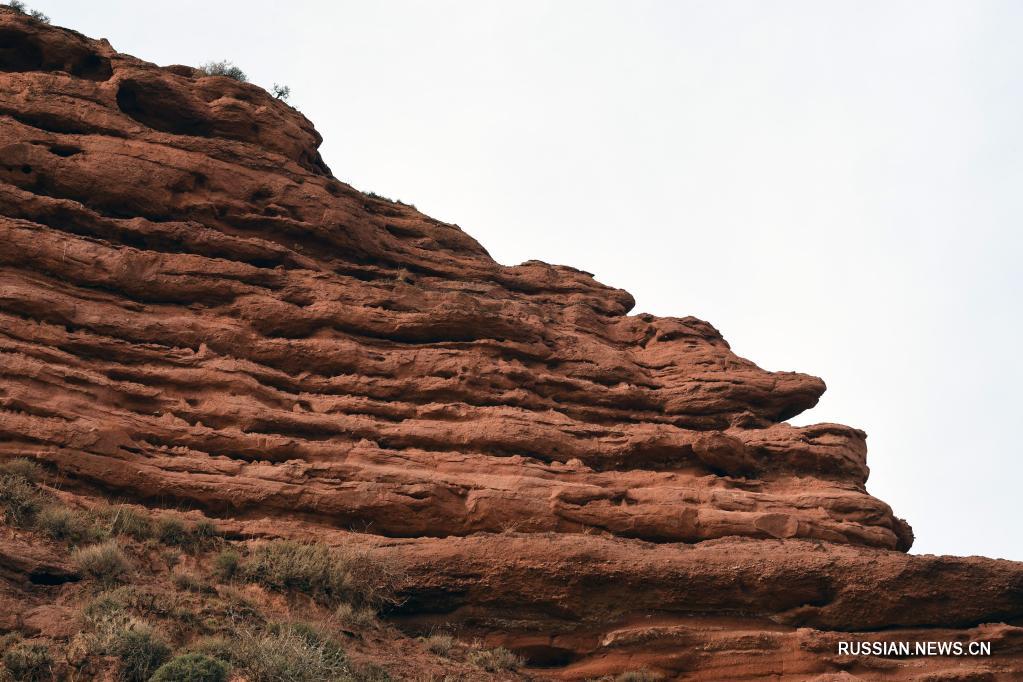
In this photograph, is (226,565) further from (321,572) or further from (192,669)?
(192,669)

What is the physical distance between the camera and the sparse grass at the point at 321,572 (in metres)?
A: 16.0

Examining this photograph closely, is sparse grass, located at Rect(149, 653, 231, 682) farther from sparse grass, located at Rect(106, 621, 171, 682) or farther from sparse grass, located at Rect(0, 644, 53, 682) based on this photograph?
sparse grass, located at Rect(0, 644, 53, 682)

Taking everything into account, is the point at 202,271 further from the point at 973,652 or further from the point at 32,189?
the point at 973,652

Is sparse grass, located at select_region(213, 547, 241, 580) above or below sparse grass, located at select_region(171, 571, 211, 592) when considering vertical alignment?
above

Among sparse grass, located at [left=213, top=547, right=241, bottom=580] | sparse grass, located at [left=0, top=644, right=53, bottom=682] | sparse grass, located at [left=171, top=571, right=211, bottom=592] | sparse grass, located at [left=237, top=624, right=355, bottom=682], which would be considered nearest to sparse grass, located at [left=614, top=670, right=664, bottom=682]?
sparse grass, located at [left=237, top=624, right=355, bottom=682]

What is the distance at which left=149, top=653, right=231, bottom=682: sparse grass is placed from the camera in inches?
468

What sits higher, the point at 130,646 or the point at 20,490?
the point at 20,490

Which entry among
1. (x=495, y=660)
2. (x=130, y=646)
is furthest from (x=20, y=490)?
(x=495, y=660)

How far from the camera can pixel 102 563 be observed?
14.2m

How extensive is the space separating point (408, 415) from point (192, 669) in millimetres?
8563

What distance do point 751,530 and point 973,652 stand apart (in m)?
4.01

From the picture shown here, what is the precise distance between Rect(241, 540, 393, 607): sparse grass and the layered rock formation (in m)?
0.54

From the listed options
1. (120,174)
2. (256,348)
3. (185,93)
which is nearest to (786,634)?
(256,348)

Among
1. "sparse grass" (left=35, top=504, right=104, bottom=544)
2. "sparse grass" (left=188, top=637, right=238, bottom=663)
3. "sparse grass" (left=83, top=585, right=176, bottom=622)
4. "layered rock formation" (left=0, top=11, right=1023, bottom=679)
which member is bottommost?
"sparse grass" (left=188, top=637, right=238, bottom=663)
